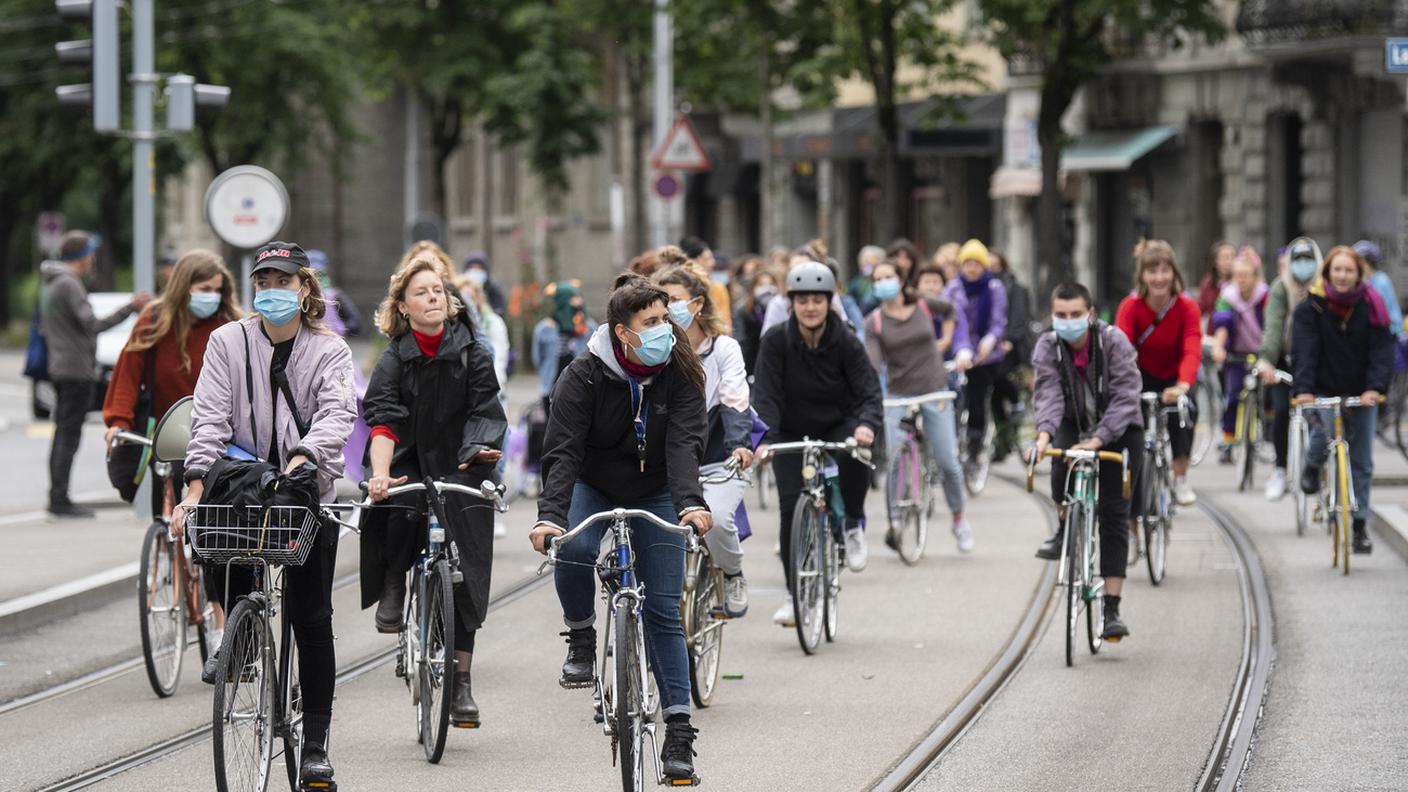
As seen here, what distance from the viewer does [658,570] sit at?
733cm

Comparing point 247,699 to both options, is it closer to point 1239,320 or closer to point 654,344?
point 654,344

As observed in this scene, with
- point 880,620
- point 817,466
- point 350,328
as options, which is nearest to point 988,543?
point 880,620

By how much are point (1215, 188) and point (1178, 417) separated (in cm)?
2167

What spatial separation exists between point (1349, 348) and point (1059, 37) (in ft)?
53.1

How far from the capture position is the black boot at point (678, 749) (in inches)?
279

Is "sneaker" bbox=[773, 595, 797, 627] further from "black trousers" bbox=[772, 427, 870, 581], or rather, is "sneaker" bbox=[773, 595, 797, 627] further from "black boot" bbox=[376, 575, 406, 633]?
"black boot" bbox=[376, 575, 406, 633]

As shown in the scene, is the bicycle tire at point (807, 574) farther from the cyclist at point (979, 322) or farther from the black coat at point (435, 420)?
the cyclist at point (979, 322)

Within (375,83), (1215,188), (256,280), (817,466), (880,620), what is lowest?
(880,620)

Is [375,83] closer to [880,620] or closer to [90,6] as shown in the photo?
[90,6]

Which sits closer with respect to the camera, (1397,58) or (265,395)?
(265,395)

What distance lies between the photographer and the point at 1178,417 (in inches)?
565

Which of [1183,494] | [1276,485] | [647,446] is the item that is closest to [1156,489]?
[1183,494]

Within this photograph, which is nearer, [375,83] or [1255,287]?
[1255,287]

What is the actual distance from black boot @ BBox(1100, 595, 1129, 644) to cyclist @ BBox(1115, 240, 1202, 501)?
1.75 m
